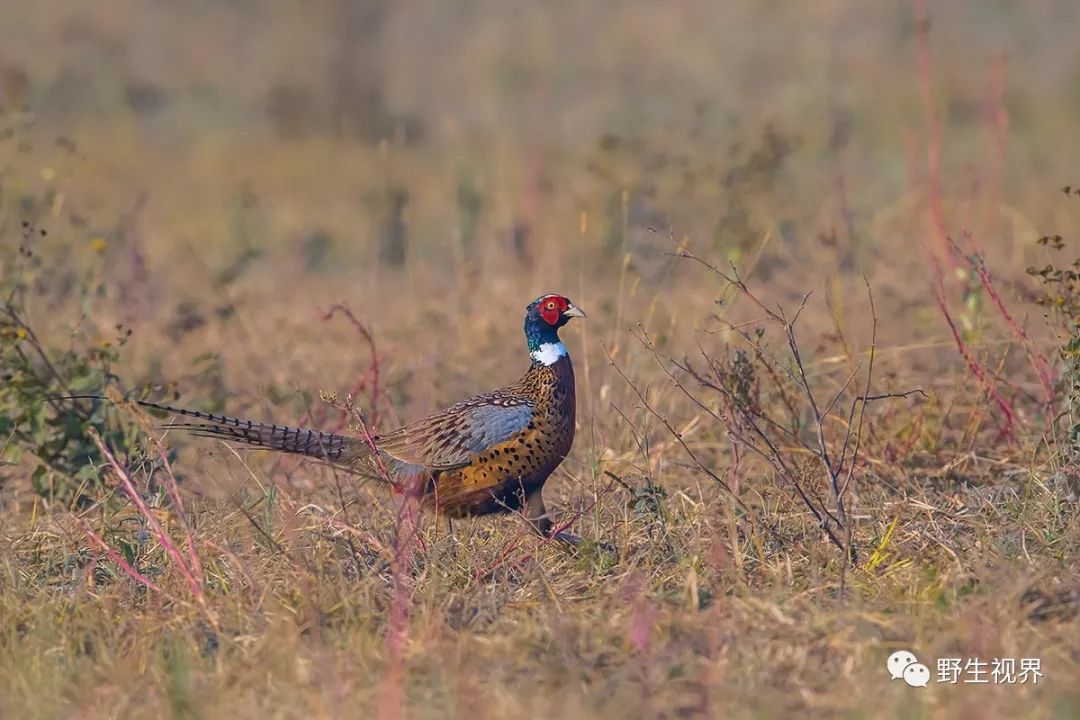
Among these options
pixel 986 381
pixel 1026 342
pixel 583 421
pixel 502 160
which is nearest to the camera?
pixel 1026 342

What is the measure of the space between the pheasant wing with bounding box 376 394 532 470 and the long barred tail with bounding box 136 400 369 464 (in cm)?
11

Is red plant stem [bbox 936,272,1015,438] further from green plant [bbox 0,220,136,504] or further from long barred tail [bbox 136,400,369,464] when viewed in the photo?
green plant [bbox 0,220,136,504]

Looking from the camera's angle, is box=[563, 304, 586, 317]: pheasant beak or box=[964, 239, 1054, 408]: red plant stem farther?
box=[563, 304, 586, 317]: pheasant beak

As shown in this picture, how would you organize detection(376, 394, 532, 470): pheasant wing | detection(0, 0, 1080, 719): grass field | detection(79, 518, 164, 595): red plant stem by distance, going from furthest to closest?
detection(376, 394, 532, 470): pheasant wing < detection(79, 518, 164, 595): red plant stem < detection(0, 0, 1080, 719): grass field

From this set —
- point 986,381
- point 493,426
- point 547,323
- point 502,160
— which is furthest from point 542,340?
point 502,160

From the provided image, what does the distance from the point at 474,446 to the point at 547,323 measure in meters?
0.56

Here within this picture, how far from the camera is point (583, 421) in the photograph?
245 inches

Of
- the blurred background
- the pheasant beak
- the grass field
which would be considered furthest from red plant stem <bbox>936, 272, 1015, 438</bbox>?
the pheasant beak

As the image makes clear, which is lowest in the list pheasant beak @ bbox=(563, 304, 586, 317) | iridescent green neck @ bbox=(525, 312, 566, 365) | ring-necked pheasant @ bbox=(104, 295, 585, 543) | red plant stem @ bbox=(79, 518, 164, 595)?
red plant stem @ bbox=(79, 518, 164, 595)

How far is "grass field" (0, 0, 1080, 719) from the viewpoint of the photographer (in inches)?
153

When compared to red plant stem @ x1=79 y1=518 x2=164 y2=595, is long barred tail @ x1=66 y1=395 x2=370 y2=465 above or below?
above

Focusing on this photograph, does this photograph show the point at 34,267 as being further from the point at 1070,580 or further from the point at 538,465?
the point at 1070,580

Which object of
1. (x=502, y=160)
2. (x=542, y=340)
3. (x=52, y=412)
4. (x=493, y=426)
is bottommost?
(x=52, y=412)

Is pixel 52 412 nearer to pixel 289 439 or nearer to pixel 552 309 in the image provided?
pixel 289 439
